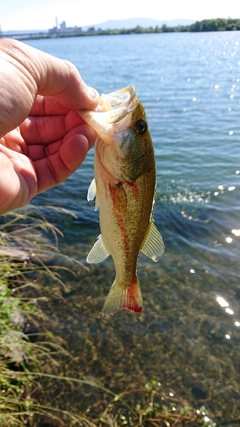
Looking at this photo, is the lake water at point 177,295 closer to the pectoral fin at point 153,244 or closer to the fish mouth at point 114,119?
the pectoral fin at point 153,244

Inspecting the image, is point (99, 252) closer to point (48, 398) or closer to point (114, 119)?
point (114, 119)

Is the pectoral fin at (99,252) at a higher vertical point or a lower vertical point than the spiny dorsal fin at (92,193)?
lower

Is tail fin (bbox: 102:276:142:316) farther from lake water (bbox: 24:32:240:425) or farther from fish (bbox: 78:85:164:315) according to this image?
lake water (bbox: 24:32:240:425)

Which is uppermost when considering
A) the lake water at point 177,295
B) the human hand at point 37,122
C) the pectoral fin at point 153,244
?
the human hand at point 37,122

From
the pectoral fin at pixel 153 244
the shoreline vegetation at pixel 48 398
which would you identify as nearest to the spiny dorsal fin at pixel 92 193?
the pectoral fin at pixel 153 244

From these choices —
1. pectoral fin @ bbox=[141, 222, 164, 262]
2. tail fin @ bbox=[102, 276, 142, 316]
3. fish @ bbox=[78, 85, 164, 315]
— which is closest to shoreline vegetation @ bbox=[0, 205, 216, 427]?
tail fin @ bbox=[102, 276, 142, 316]

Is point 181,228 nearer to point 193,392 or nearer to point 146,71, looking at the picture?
point 193,392
